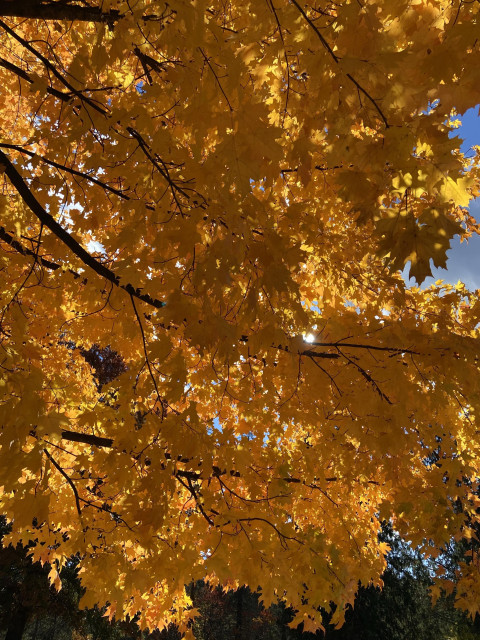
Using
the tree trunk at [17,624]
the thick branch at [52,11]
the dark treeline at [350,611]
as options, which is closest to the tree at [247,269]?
the thick branch at [52,11]

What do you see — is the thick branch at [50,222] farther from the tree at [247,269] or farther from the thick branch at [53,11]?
the thick branch at [53,11]

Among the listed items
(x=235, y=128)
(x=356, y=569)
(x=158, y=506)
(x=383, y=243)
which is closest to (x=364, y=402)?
(x=383, y=243)

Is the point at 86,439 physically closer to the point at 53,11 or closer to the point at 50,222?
the point at 50,222

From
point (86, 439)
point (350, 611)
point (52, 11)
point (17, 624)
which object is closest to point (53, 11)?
point (52, 11)

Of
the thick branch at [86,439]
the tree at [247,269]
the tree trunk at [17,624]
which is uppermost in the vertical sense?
the tree at [247,269]

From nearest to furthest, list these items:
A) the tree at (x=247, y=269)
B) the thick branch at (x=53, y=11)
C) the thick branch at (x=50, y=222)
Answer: the tree at (x=247, y=269) → the thick branch at (x=53, y=11) → the thick branch at (x=50, y=222)

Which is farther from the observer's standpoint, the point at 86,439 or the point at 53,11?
the point at 86,439

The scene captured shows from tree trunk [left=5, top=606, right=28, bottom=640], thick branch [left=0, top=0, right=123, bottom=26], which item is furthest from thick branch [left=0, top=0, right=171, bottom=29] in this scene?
tree trunk [left=5, top=606, right=28, bottom=640]

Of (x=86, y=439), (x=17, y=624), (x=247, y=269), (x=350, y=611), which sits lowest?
(x=17, y=624)

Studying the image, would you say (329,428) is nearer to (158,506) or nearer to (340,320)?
(340,320)

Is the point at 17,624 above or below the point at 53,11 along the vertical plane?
below

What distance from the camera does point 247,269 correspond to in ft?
8.46

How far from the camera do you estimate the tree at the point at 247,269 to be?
74.2 inches

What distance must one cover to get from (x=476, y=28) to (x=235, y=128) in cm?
109
